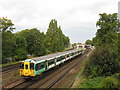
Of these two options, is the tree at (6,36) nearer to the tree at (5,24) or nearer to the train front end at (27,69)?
the tree at (5,24)

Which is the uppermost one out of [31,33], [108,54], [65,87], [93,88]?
[31,33]

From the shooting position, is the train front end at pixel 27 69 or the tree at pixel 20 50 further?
the tree at pixel 20 50

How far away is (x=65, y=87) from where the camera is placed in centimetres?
1338

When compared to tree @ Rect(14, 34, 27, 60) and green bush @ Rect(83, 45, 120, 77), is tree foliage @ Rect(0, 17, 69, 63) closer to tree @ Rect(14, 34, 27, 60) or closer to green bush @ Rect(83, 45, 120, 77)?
tree @ Rect(14, 34, 27, 60)

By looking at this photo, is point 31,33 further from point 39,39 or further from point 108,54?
point 108,54

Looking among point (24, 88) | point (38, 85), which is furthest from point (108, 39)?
point (24, 88)

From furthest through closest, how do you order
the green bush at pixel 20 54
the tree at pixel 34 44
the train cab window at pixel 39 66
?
the tree at pixel 34 44, the green bush at pixel 20 54, the train cab window at pixel 39 66

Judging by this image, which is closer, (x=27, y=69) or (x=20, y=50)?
(x=27, y=69)

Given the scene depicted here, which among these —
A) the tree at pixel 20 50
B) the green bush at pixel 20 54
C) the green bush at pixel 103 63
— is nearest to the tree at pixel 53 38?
the tree at pixel 20 50

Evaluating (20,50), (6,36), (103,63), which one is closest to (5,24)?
(6,36)

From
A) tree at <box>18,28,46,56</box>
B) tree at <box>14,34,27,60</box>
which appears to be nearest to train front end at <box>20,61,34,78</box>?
tree at <box>14,34,27,60</box>

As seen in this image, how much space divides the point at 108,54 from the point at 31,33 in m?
31.2

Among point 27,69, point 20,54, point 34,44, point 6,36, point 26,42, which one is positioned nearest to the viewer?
point 27,69

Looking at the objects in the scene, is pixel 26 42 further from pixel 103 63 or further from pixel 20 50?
pixel 103 63
